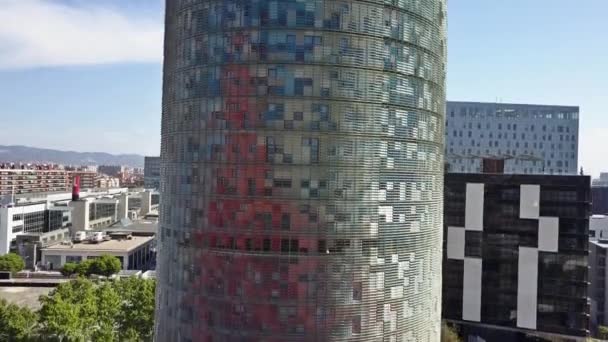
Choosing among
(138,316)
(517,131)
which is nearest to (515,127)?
(517,131)

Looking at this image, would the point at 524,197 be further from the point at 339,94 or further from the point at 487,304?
the point at 339,94

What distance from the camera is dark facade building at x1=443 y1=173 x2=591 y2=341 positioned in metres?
64.0

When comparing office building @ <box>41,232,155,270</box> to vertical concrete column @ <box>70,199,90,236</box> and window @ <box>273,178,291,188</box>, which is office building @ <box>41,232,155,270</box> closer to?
vertical concrete column @ <box>70,199,90,236</box>

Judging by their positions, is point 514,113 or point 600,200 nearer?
point 600,200

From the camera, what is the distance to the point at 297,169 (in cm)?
3950

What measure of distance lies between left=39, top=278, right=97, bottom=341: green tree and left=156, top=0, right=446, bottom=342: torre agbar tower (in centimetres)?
1460

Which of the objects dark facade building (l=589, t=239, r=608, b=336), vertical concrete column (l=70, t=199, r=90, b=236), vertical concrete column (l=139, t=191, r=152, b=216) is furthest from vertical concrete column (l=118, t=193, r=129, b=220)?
dark facade building (l=589, t=239, r=608, b=336)

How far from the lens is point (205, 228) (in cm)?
4191

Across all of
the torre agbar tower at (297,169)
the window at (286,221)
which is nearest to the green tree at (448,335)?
the torre agbar tower at (297,169)

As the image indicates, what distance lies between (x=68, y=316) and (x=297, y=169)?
2902cm

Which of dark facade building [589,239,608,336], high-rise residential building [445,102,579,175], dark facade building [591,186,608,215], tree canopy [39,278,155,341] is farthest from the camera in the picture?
high-rise residential building [445,102,579,175]

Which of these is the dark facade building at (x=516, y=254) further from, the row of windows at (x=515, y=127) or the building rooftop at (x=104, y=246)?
the row of windows at (x=515, y=127)

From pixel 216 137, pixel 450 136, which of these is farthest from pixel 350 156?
pixel 450 136

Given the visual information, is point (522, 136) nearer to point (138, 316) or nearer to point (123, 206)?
point (123, 206)
